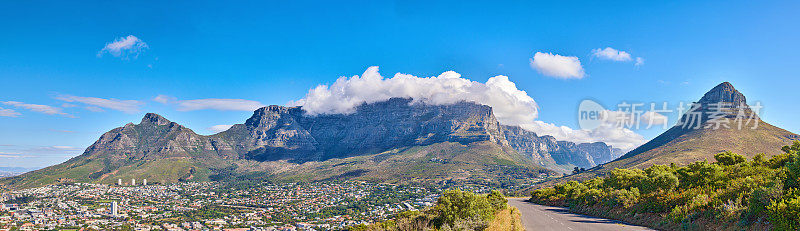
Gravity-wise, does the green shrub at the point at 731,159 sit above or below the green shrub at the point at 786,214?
above

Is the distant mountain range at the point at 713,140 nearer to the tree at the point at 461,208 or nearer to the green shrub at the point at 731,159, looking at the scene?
the green shrub at the point at 731,159

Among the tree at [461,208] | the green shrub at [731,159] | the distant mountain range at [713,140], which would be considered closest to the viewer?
the tree at [461,208]

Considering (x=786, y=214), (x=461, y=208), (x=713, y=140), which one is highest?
(x=713, y=140)

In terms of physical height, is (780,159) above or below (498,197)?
above

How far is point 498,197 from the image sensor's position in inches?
1294

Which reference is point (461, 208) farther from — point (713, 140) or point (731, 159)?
point (713, 140)

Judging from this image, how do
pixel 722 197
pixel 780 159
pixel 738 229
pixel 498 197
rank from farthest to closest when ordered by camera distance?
pixel 498 197, pixel 780 159, pixel 722 197, pixel 738 229

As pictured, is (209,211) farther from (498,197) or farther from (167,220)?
(498,197)

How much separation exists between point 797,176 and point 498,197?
19775 millimetres

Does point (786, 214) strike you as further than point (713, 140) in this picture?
No

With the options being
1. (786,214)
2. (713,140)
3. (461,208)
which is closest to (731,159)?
(786,214)

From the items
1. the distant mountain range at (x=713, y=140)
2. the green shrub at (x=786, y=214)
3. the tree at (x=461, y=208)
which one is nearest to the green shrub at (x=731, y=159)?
the green shrub at (x=786, y=214)

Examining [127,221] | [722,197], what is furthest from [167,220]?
[722,197]

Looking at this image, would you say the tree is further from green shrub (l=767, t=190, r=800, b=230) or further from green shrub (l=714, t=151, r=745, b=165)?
green shrub (l=714, t=151, r=745, b=165)
